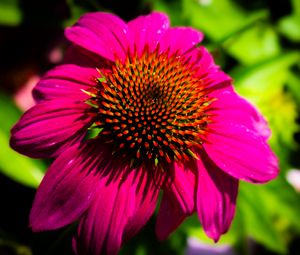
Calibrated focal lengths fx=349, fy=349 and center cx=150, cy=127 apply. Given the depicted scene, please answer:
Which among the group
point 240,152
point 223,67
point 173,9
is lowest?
point 223,67

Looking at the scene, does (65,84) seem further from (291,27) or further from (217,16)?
(291,27)

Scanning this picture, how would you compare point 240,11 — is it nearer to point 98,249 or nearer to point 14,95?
point 14,95

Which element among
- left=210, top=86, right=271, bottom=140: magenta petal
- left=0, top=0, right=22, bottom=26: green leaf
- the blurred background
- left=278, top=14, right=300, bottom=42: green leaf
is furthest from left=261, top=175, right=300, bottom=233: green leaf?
left=0, top=0, right=22, bottom=26: green leaf

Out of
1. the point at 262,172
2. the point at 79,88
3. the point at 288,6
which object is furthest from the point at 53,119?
the point at 288,6

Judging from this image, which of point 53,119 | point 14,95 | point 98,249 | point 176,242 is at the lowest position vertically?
point 176,242

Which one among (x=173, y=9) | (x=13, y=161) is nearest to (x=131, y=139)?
(x=13, y=161)

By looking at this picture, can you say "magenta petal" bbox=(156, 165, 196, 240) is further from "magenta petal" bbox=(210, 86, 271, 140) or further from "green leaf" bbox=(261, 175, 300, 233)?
"green leaf" bbox=(261, 175, 300, 233)
